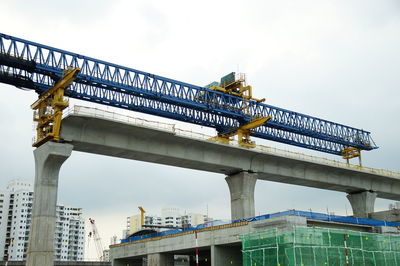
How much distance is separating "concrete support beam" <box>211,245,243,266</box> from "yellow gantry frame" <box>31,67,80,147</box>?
58.8 ft

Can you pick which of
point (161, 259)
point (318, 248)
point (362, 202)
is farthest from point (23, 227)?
point (318, 248)

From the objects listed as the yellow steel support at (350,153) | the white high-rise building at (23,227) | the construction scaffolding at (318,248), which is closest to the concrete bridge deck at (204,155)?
the yellow steel support at (350,153)

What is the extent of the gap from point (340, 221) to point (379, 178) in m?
31.4

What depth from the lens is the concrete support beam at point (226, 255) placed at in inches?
1612

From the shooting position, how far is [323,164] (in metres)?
59.7

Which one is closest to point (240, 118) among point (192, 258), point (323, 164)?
point (323, 164)

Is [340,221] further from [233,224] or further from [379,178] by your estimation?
[379,178]

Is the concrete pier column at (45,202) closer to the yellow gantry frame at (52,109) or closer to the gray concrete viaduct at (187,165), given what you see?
the gray concrete viaduct at (187,165)

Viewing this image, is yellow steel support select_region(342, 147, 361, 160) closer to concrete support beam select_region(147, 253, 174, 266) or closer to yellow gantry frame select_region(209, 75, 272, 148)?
yellow gantry frame select_region(209, 75, 272, 148)

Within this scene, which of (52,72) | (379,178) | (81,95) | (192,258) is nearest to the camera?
(52,72)

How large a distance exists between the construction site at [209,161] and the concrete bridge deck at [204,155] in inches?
5.0

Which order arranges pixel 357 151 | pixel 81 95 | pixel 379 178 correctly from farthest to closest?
1. pixel 357 151
2. pixel 379 178
3. pixel 81 95

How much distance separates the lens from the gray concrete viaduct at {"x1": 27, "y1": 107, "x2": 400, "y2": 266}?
39719mm

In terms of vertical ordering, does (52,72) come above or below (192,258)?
above
